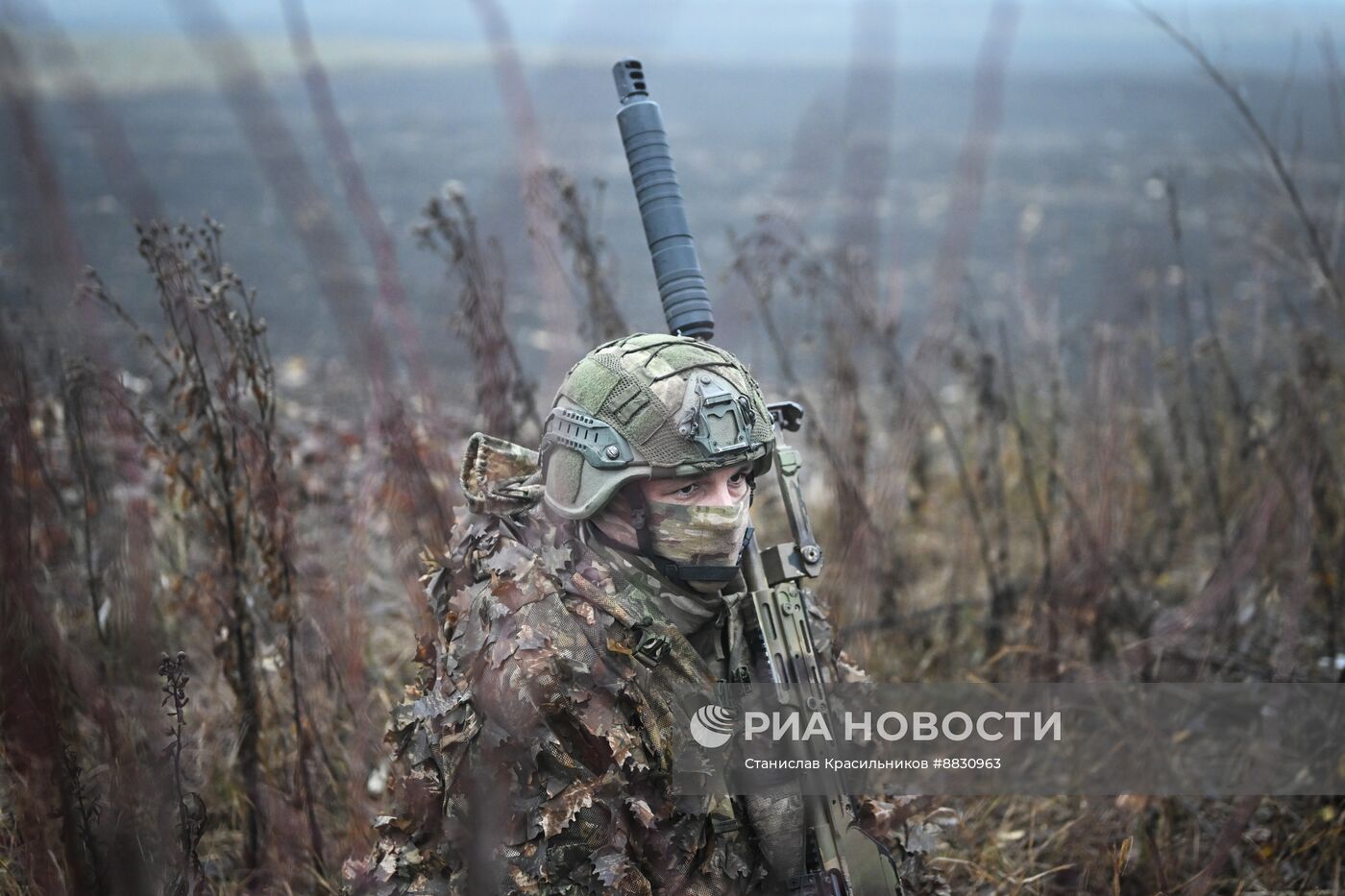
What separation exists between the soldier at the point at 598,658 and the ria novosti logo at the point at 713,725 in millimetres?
38

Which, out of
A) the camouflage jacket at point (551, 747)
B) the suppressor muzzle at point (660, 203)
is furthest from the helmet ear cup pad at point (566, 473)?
the suppressor muzzle at point (660, 203)

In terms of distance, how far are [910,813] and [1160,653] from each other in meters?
1.45

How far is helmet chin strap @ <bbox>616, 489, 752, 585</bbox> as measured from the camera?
2.54m

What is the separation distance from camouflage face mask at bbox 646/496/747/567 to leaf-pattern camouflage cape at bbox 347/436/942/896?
0.43 ft

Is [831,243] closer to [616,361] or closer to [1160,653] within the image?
[1160,653]

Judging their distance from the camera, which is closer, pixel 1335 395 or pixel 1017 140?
pixel 1335 395

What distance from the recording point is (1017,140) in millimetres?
14719

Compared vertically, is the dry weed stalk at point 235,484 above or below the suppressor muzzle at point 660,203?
below

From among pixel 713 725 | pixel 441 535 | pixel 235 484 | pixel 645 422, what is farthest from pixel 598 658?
pixel 235 484

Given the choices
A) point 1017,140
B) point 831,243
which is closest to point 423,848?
point 831,243

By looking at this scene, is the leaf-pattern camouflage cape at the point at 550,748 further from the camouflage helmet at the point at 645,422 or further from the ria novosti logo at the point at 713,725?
the camouflage helmet at the point at 645,422

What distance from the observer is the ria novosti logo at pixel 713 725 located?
8.27 feet

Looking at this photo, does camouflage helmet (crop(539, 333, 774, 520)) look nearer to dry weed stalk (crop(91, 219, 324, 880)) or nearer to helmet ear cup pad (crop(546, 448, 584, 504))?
helmet ear cup pad (crop(546, 448, 584, 504))

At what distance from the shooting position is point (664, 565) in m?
2.56
